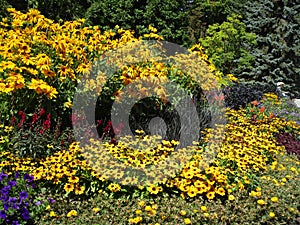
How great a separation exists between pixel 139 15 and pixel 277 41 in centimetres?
427

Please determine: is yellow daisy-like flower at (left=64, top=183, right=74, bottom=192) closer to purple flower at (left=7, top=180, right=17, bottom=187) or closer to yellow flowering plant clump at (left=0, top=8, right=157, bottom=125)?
purple flower at (left=7, top=180, right=17, bottom=187)

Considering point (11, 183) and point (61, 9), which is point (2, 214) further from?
point (61, 9)

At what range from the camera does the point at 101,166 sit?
3338mm

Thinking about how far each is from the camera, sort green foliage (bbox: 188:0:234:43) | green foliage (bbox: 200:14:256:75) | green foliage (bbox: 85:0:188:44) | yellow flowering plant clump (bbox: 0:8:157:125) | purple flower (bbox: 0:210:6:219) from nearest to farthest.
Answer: purple flower (bbox: 0:210:6:219) → yellow flowering plant clump (bbox: 0:8:157:125) → green foliage (bbox: 85:0:188:44) → green foliage (bbox: 200:14:256:75) → green foliage (bbox: 188:0:234:43)

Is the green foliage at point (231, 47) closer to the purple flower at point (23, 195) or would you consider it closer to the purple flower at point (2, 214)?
the purple flower at point (23, 195)

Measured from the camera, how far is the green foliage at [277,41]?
10641 millimetres

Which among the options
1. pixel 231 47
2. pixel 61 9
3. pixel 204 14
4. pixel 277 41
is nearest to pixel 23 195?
pixel 277 41

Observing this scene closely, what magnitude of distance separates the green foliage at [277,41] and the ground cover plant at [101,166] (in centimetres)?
677

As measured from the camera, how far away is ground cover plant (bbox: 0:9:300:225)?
300 cm

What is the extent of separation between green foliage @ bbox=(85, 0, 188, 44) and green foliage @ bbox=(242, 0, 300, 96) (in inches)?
114

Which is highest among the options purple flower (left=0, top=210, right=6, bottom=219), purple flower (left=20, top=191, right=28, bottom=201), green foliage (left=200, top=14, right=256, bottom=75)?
green foliage (left=200, top=14, right=256, bottom=75)

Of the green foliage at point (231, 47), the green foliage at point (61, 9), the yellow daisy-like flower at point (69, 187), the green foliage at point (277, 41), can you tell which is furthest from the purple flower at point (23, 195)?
the green foliage at point (61, 9)

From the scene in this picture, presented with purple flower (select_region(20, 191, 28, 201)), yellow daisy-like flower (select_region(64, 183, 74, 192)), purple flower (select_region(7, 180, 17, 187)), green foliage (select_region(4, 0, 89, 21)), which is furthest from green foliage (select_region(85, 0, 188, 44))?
purple flower (select_region(20, 191, 28, 201))

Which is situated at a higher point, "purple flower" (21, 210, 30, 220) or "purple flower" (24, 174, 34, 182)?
"purple flower" (24, 174, 34, 182)
